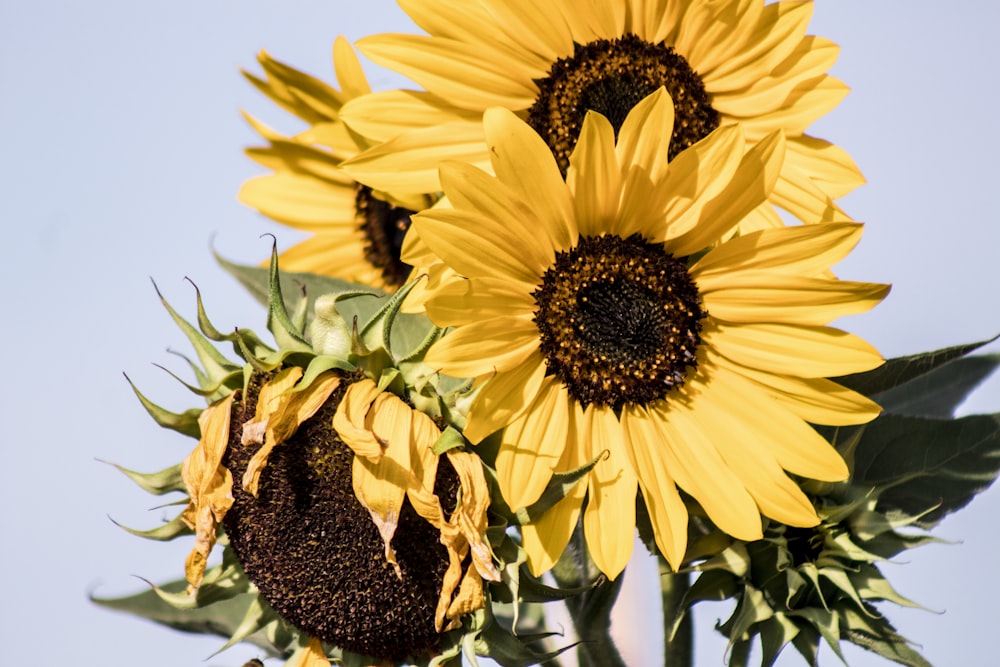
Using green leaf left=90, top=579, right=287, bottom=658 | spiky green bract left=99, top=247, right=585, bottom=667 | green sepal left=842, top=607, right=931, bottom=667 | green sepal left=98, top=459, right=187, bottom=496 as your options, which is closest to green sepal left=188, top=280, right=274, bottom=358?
spiky green bract left=99, top=247, right=585, bottom=667

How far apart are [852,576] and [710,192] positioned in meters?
0.40

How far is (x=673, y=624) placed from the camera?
1.35m

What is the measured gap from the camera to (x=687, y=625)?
1388mm

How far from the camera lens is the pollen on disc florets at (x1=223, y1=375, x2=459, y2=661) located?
1150mm

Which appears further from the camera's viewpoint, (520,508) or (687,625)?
(687,625)

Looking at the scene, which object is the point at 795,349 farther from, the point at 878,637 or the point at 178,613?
the point at 178,613

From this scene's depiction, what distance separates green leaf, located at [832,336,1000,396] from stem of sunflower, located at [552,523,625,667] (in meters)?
0.32

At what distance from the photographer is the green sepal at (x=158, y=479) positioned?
50.1 inches

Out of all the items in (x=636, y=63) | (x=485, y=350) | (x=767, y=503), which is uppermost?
(x=636, y=63)

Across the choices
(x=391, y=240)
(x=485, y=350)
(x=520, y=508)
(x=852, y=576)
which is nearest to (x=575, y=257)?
(x=485, y=350)

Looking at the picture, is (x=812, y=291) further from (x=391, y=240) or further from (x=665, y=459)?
(x=391, y=240)

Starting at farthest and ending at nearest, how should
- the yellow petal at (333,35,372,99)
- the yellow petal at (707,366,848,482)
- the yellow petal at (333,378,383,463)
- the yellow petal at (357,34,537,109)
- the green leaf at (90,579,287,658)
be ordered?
1. the green leaf at (90,579,287,658)
2. the yellow petal at (333,35,372,99)
3. the yellow petal at (357,34,537,109)
4. the yellow petal at (707,366,848,482)
5. the yellow petal at (333,378,383,463)

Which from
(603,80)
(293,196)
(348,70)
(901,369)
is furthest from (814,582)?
(293,196)

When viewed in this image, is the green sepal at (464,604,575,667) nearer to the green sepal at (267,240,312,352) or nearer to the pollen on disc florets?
the pollen on disc florets
